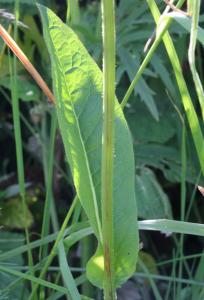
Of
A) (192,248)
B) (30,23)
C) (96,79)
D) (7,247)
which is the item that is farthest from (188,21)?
(192,248)

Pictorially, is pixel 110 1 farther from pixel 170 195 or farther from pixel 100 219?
pixel 170 195

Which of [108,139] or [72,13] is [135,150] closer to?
[72,13]

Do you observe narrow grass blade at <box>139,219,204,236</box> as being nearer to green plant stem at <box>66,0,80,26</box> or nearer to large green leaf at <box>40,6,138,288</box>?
large green leaf at <box>40,6,138,288</box>

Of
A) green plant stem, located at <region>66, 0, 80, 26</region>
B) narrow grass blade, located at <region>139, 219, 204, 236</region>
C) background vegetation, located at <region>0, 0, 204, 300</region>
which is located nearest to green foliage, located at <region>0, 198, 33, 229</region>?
background vegetation, located at <region>0, 0, 204, 300</region>

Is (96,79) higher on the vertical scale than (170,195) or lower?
higher

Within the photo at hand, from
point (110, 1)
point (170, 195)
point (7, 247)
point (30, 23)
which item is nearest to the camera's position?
point (110, 1)

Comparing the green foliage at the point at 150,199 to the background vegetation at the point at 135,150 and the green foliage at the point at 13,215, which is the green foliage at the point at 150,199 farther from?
the green foliage at the point at 13,215

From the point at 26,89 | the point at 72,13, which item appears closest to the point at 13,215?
the point at 26,89
